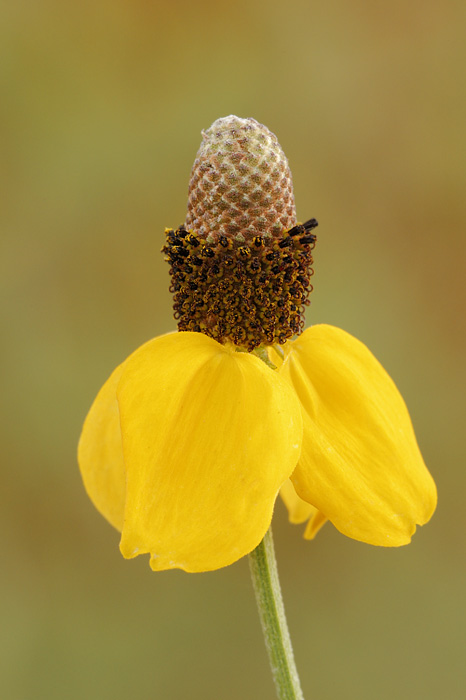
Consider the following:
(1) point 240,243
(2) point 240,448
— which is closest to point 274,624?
(2) point 240,448

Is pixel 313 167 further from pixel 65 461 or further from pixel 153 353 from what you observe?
pixel 153 353

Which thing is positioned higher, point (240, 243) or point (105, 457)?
point (240, 243)

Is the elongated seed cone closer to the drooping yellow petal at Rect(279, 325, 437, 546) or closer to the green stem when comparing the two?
the drooping yellow petal at Rect(279, 325, 437, 546)

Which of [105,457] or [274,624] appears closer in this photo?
[274,624]

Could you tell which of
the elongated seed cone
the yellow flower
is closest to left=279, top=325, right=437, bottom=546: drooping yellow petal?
the yellow flower

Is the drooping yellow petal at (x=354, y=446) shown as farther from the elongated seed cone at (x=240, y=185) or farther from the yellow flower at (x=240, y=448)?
the elongated seed cone at (x=240, y=185)

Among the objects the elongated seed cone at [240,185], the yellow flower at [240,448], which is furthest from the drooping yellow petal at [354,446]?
the elongated seed cone at [240,185]

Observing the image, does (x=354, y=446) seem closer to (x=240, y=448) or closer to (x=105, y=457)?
(x=240, y=448)
